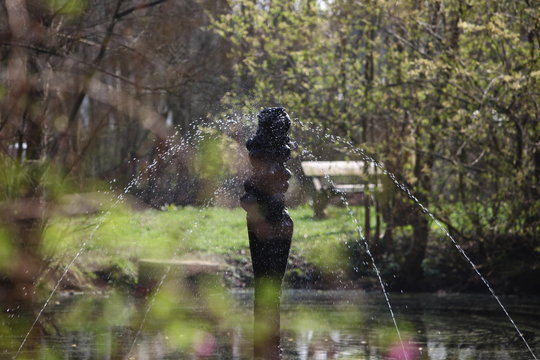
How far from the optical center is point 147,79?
20938mm

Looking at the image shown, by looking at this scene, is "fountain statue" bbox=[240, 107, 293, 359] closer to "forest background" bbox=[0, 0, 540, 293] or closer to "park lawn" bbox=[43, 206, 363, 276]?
"forest background" bbox=[0, 0, 540, 293]

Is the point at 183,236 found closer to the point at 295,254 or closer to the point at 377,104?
the point at 295,254

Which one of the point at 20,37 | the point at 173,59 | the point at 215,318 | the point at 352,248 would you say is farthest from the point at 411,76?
the point at 20,37

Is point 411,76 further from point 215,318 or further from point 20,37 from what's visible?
point 20,37

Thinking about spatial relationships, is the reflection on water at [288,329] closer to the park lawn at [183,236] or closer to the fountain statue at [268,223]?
the fountain statue at [268,223]

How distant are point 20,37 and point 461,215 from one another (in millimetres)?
9483

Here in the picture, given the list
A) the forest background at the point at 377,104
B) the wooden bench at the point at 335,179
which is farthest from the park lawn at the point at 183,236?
the forest background at the point at 377,104

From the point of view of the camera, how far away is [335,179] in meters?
23.8

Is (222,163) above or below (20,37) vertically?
below

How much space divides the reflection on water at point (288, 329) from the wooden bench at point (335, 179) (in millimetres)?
3303

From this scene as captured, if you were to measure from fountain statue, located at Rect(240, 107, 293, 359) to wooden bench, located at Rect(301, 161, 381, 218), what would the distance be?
430 inches

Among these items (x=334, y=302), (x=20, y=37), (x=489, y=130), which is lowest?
(x=334, y=302)

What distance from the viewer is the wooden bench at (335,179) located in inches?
743

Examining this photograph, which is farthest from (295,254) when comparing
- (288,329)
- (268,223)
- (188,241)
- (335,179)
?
(268,223)
